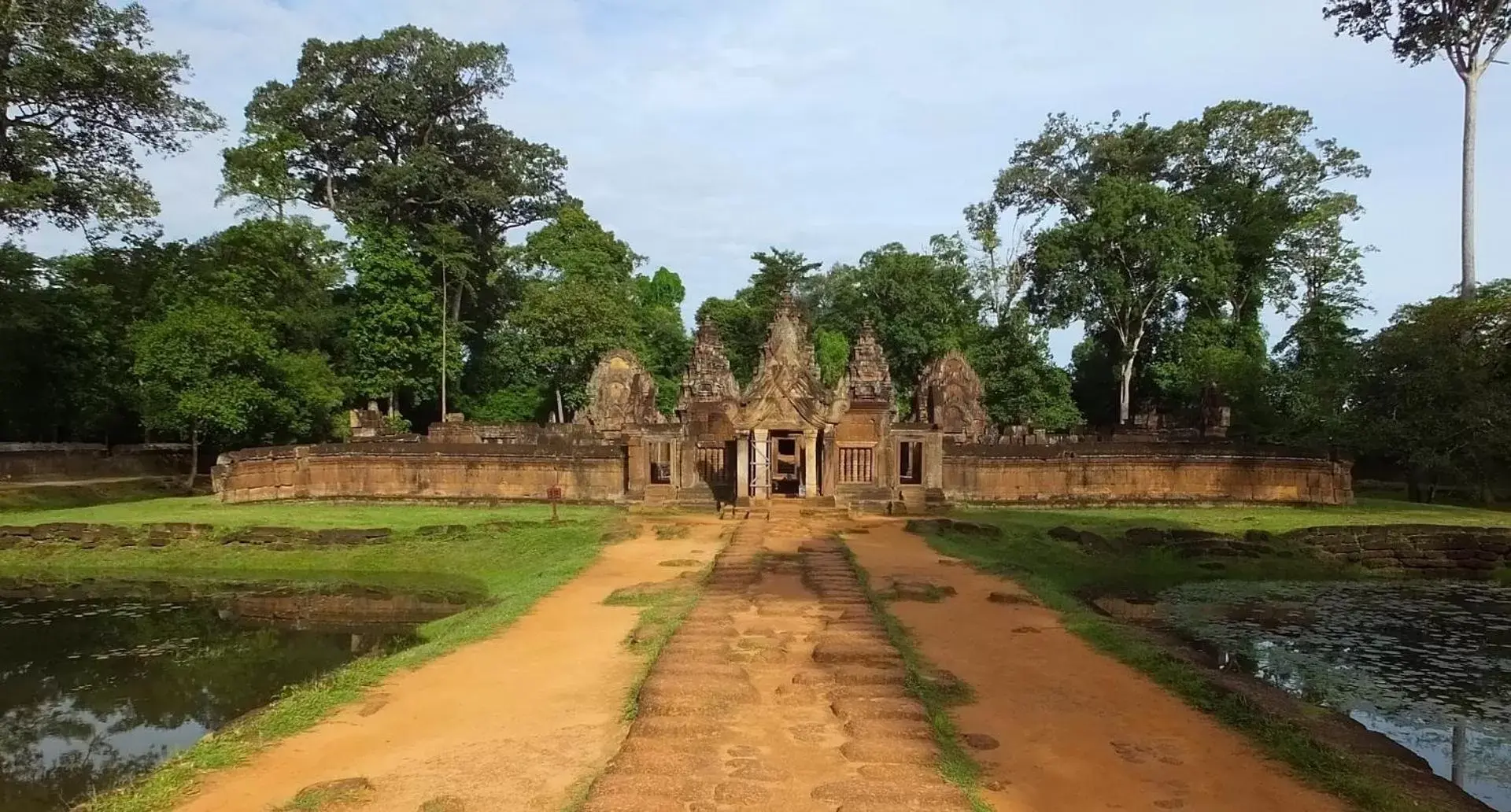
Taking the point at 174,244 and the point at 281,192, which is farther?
the point at 281,192

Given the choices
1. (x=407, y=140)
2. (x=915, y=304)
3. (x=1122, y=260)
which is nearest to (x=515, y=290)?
(x=407, y=140)

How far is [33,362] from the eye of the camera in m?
30.0

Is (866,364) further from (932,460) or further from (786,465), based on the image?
(932,460)

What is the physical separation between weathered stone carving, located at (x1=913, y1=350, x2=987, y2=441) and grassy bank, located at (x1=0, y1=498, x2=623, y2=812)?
55.9ft

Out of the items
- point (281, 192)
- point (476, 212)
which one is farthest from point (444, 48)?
point (281, 192)

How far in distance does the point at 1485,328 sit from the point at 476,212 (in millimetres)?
43305

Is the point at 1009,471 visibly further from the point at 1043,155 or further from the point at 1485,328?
the point at 1043,155

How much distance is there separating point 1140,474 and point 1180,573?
10079 millimetres

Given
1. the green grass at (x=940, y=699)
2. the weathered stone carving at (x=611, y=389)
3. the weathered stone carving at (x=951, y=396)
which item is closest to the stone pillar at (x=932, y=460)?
the weathered stone carving at (x=951, y=396)

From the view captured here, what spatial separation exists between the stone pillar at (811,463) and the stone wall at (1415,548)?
10352 millimetres

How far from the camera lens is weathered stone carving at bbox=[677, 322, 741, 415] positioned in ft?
102

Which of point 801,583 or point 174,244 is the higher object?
point 174,244

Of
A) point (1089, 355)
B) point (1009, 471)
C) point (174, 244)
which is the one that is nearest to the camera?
point (1009, 471)

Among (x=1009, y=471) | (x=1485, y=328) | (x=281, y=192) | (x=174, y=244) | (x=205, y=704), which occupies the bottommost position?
(x=205, y=704)
